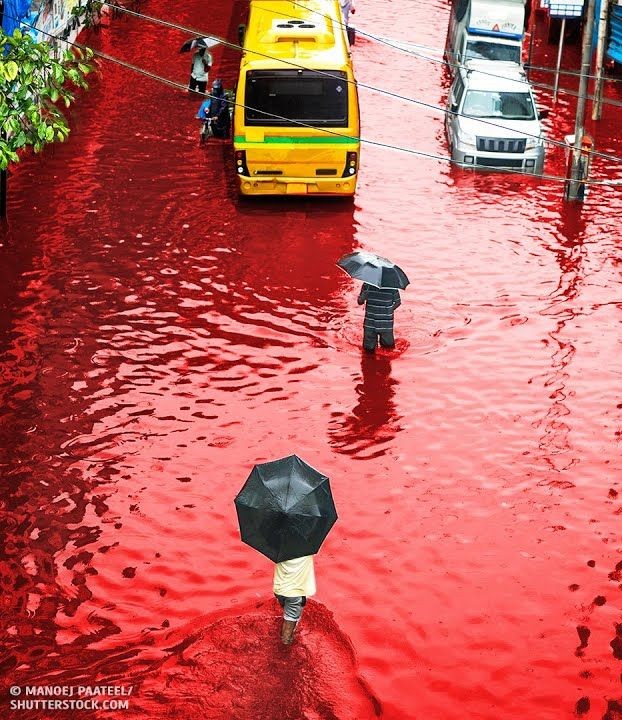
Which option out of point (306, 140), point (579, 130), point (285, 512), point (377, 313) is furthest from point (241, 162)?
point (285, 512)

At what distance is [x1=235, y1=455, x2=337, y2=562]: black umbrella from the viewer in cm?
761

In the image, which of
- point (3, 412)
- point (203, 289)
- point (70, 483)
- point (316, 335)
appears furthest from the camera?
point (203, 289)

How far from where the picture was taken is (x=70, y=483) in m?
10.4

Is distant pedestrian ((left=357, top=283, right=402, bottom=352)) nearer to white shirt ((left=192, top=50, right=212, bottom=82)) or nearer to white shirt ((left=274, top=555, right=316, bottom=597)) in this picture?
white shirt ((left=274, top=555, right=316, bottom=597))

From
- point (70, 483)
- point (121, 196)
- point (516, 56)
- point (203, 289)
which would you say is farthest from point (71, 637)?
point (516, 56)

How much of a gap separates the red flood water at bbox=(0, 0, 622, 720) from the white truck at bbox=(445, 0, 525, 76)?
4801 millimetres

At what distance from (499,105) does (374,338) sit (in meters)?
8.95

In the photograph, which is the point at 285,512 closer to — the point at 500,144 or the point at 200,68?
the point at 500,144

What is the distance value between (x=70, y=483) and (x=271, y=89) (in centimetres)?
859

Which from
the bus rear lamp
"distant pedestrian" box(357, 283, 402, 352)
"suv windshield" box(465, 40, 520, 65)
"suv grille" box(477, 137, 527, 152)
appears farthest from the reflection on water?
"suv windshield" box(465, 40, 520, 65)

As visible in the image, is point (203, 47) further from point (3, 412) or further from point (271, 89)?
point (3, 412)

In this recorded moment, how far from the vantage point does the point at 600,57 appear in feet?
70.2

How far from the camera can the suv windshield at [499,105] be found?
65.1 ft

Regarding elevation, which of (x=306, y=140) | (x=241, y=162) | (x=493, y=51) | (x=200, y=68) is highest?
(x=493, y=51)
